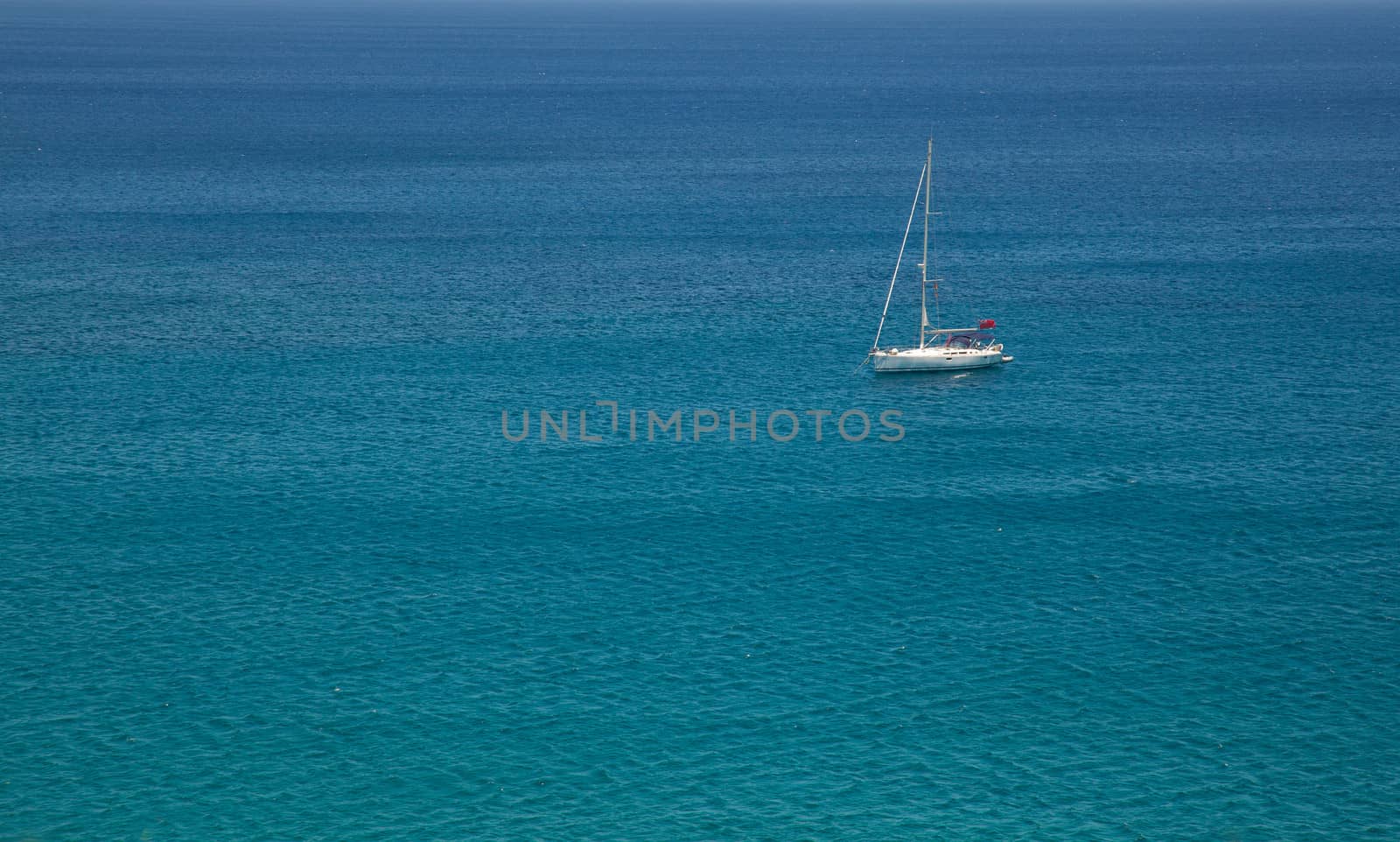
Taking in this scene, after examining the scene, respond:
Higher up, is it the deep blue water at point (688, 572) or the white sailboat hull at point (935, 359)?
the white sailboat hull at point (935, 359)

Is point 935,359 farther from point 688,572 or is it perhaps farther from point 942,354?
point 688,572

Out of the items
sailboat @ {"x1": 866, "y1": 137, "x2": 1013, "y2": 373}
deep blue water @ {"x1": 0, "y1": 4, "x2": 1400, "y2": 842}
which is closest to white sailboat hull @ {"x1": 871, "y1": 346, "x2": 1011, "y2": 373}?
sailboat @ {"x1": 866, "y1": 137, "x2": 1013, "y2": 373}

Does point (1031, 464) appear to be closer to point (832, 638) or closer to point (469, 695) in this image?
point (832, 638)

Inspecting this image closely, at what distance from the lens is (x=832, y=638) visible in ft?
312

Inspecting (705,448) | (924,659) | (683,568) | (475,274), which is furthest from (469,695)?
(475,274)

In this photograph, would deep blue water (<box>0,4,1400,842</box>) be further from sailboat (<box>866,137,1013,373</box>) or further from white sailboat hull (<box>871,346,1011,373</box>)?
sailboat (<box>866,137,1013,373</box>)

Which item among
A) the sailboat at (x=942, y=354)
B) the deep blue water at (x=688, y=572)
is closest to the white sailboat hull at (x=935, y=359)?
the sailboat at (x=942, y=354)

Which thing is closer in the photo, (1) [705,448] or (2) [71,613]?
(2) [71,613]

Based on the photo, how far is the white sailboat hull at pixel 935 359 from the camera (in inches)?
5704

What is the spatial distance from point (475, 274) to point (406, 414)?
175 ft

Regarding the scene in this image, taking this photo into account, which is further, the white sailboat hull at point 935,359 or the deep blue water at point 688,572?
the white sailboat hull at point 935,359

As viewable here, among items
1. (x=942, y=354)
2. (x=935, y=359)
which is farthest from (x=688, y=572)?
(x=942, y=354)

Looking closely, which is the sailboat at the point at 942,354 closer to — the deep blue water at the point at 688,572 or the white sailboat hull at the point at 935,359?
the white sailboat hull at the point at 935,359

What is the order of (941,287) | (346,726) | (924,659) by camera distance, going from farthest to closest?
(941,287) < (924,659) < (346,726)
